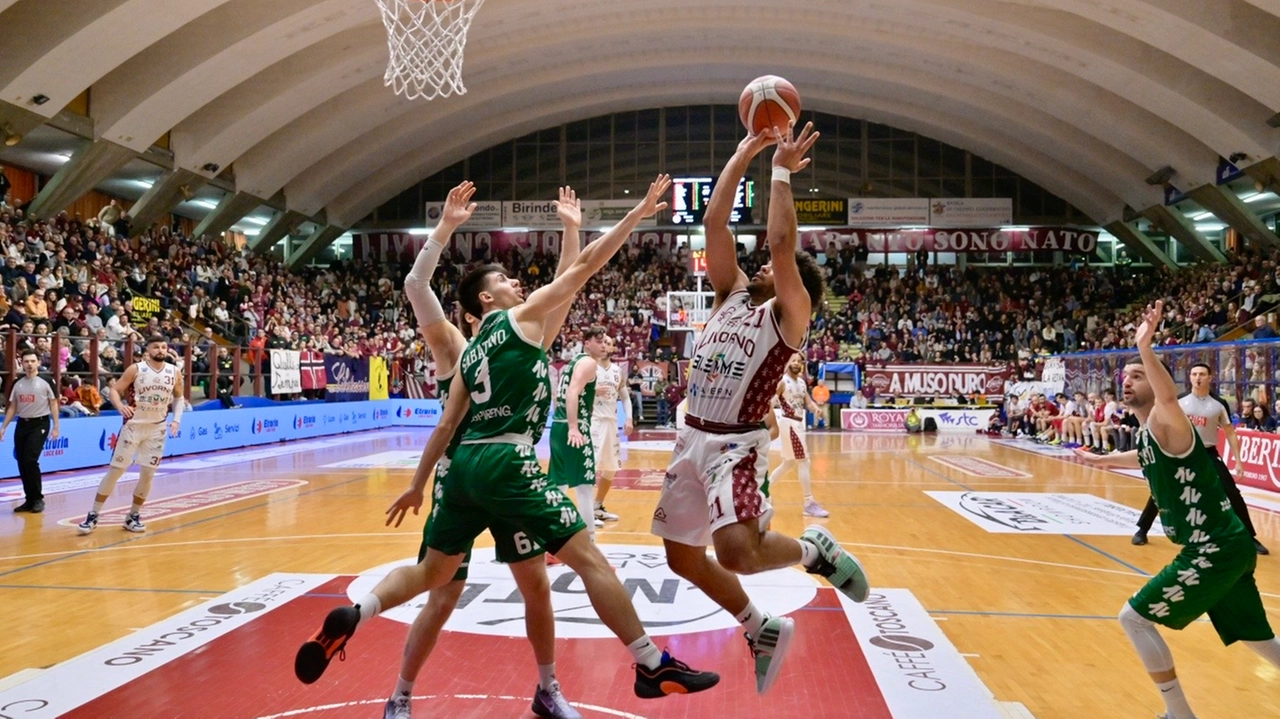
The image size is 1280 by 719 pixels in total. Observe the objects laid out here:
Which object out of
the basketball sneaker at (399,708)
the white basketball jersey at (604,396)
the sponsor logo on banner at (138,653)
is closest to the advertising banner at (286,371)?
the white basketball jersey at (604,396)

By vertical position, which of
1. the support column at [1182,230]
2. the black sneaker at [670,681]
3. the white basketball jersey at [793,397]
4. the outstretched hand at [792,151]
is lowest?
the black sneaker at [670,681]

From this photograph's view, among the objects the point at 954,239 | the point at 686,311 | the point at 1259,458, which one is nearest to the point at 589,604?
the point at 1259,458

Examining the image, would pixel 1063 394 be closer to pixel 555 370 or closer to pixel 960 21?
pixel 960 21

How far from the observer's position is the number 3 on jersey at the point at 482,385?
3826 millimetres

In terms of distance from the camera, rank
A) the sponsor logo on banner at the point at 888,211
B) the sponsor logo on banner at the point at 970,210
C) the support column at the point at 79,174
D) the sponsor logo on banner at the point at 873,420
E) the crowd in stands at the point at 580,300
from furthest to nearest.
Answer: the sponsor logo on banner at the point at 970,210 → the sponsor logo on banner at the point at 888,211 → the sponsor logo on banner at the point at 873,420 → the support column at the point at 79,174 → the crowd in stands at the point at 580,300

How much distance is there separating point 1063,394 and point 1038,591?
64.0 ft

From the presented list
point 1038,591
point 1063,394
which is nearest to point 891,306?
point 1063,394

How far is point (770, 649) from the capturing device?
12.6ft

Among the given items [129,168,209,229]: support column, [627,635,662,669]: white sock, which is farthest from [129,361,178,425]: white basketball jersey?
[129,168,209,229]: support column

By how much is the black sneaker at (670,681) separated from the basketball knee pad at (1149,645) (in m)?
1.82

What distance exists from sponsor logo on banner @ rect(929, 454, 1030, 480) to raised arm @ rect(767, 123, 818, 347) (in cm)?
1180

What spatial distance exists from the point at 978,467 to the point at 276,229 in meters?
27.4

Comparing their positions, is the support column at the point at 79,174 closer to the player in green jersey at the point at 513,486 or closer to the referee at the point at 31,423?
the referee at the point at 31,423

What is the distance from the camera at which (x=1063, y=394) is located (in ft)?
79.2
